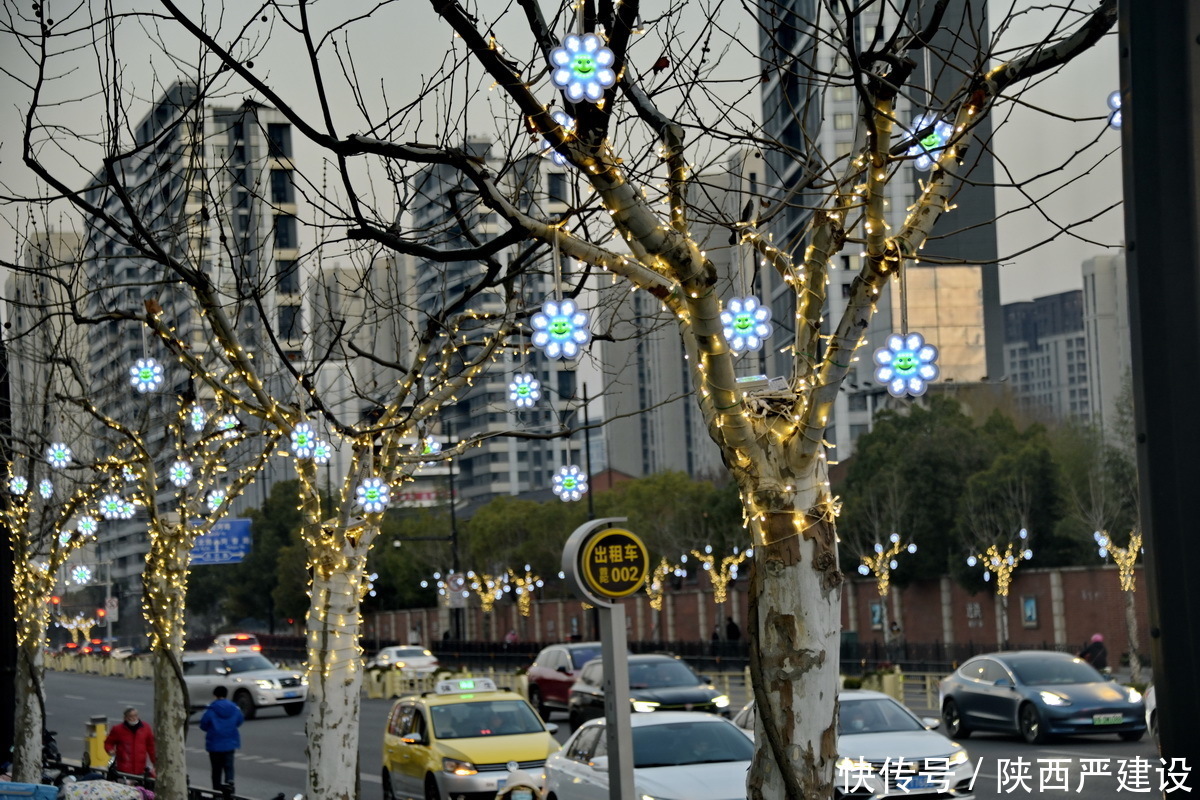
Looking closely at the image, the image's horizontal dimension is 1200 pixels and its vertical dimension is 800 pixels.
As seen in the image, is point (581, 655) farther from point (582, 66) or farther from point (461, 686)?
point (582, 66)

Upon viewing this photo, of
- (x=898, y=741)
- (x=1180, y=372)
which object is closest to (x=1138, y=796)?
(x=898, y=741)

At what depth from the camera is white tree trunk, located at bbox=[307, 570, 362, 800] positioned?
12.4 meters

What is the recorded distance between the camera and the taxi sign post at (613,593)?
809 cm

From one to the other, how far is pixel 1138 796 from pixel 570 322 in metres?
12.2

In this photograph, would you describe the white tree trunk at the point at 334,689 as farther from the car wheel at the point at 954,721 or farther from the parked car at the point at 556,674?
the parked car at the point at 556,674

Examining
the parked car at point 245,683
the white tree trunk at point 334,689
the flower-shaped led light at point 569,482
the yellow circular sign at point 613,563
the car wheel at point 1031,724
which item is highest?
the flower-shaped led light at point 569,482

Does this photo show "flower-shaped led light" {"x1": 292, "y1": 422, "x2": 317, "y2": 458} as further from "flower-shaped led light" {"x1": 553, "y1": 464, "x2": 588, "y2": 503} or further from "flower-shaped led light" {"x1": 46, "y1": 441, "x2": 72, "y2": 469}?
"flower-shaped led light" {"x1": 553, "y1": 464, "x2": 588, "y2": 503}

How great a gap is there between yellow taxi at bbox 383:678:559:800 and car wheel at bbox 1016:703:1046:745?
796cm

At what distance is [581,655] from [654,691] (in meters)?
4.96

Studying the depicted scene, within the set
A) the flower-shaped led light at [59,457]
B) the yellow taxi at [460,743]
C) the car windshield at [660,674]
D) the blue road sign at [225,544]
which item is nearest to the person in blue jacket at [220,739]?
the yellow taxi at [460,743]

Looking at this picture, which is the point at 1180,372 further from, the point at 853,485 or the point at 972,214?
the point at 972,214

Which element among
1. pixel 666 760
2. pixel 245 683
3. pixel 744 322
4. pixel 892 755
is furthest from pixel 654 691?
pixel 744 322

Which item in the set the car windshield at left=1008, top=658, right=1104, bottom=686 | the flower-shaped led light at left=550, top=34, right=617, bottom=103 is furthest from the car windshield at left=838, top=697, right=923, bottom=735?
the flower-shaped led light at left=550, top=34, right=617, bottom=103

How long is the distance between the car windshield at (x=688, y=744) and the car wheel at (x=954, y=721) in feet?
34.8
